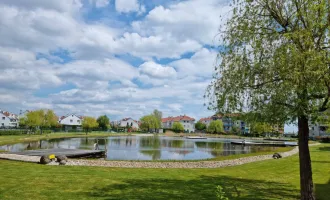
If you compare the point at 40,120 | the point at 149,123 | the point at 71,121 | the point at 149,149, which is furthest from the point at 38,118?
the point at 71,121

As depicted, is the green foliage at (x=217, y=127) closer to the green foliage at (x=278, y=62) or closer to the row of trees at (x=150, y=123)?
the row of trees at (x=150, y=123)

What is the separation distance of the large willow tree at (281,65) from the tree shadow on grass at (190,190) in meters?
2.79

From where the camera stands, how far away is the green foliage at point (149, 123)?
137500mm

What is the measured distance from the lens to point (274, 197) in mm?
11930

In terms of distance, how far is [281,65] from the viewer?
8859mm

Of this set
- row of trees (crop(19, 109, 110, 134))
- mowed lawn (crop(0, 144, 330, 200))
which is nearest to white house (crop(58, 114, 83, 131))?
row of trees (crop(19, 109, 110, 134))

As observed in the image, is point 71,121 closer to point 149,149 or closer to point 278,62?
point 149,149

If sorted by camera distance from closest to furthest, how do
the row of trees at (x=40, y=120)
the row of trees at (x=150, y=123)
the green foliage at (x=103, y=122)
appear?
the row of trees at (x=40, y=120) < the green foliage at (x=103, y=122) < the row of trees at (x=150, y=123)

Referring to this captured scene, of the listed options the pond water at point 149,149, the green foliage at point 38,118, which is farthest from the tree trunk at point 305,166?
the green foliage at point 38,118

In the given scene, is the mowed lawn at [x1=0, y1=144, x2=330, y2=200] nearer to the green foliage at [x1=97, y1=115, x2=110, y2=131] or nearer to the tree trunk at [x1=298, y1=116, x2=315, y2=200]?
the tree trunk at [x1=298, y1=116, x2=315, y2=200]

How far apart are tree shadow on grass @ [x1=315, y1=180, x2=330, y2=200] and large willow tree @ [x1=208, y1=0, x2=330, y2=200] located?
2.31 meters

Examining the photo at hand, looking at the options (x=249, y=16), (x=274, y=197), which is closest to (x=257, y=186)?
(x=274, y=197)

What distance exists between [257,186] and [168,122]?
18241 centimetres

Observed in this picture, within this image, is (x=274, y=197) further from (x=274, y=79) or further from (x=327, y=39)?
(x=327, y=39)
